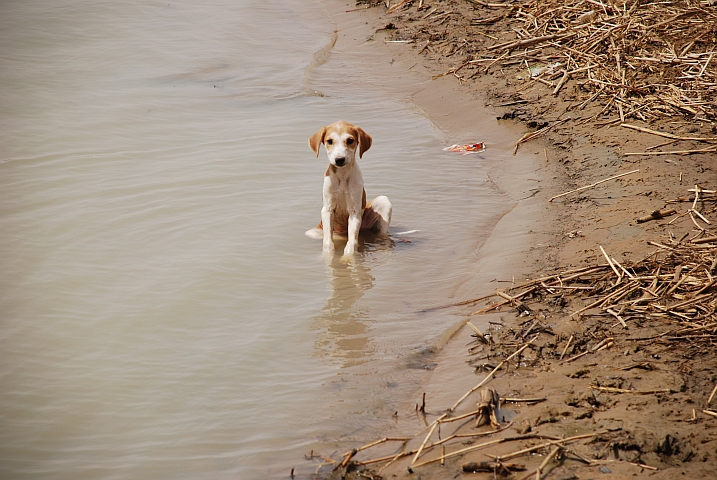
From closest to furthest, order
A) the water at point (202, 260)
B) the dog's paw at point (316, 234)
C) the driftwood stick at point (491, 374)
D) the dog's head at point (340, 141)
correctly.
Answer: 1. the driftwood stick at point (491, 374)
2. the water at point (202, 260)
3. the dog's head at point (340, 141)
4. the dog's paw at point (316, 234)

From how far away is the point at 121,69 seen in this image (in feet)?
37.6

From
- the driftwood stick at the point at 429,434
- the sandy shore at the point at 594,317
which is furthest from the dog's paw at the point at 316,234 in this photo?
the driftwood stick at the point at 429,434

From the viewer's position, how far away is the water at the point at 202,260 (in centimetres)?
403

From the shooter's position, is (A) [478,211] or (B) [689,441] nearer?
(B) [689,441]

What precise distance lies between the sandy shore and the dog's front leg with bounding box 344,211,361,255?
1.24m

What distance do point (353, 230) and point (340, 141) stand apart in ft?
2.96

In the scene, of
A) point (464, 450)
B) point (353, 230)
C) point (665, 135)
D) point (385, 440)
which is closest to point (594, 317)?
point (464, 450)

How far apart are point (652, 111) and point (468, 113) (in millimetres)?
2549

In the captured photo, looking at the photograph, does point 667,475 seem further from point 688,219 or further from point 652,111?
point 652,111

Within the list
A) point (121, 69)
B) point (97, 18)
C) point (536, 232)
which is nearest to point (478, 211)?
point (536, 232)

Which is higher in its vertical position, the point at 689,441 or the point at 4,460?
the point at 689,441

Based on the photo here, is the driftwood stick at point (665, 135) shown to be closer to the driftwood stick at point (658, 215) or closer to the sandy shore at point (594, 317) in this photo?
the sandy shore at point (594, 317)

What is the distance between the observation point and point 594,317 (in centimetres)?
453

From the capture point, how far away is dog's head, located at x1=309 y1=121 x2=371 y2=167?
6266 millimetres
